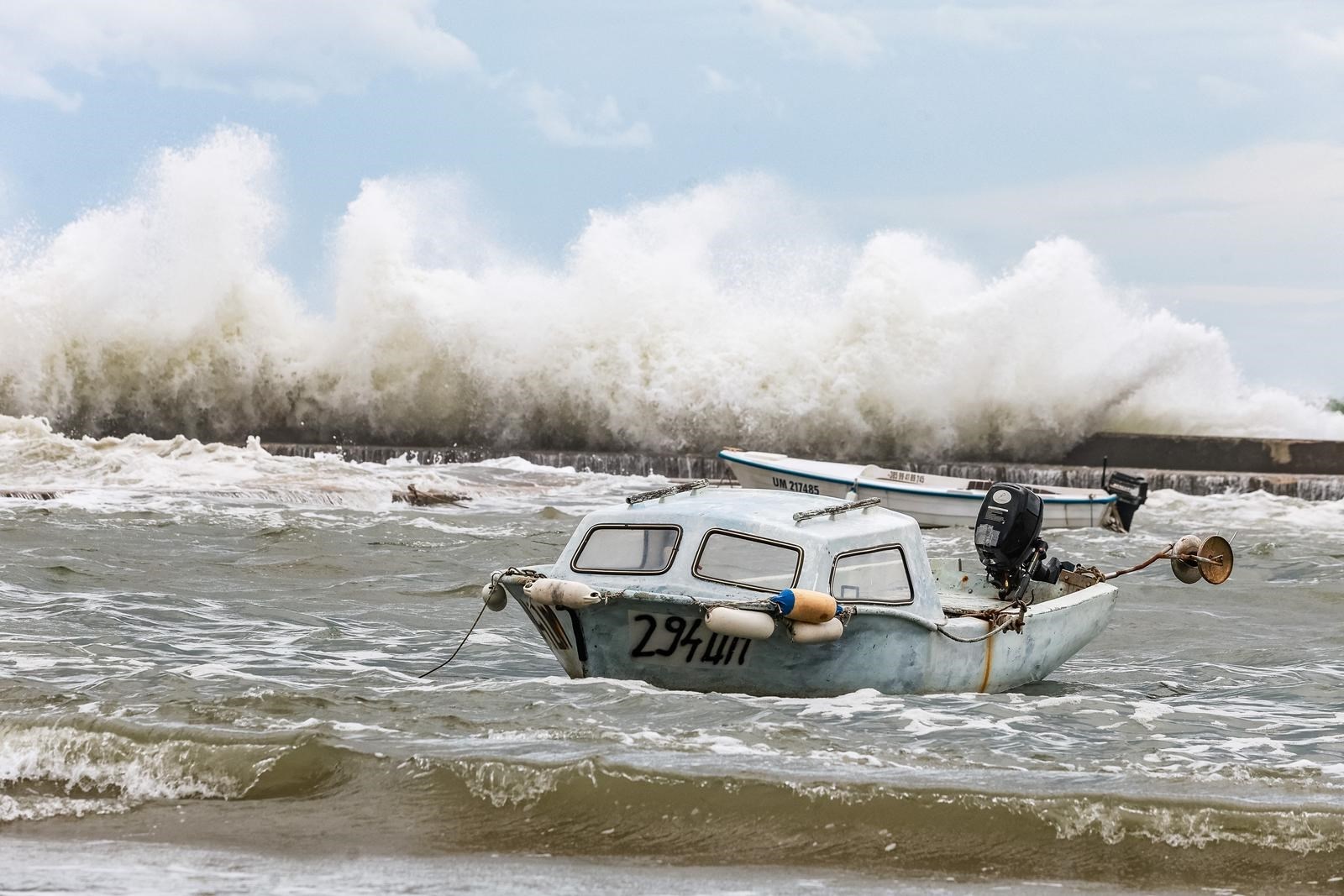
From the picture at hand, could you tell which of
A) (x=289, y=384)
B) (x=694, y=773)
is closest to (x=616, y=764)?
(x=694, y=773)

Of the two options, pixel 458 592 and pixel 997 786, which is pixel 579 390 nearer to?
pixel 458 592

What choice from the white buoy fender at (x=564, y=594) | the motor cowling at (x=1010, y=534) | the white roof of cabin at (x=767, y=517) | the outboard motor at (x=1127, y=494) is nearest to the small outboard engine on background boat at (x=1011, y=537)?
the motor cowling at (x=1010, y=534)

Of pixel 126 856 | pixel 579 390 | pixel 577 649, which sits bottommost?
pixel 126 856

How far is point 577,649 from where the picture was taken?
857cm

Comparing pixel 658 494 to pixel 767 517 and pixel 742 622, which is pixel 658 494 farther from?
pixel 742 622

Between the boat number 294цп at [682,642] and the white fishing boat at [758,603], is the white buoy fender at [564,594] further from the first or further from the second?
the boat number 294цп at [682,642]

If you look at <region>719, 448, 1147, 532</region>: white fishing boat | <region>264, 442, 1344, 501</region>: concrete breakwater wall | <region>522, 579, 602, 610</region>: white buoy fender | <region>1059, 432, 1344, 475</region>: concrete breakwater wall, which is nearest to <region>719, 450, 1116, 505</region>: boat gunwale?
<region>719, 448, 1147, 532</region>: white fishing boat

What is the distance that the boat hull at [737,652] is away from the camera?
8.22m

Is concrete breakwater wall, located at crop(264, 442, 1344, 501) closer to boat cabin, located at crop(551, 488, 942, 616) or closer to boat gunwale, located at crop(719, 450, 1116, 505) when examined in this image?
boat gunwale, located at crop(719, 450, 1116, 505)

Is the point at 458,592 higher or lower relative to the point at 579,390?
lower

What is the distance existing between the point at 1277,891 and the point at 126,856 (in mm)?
4255

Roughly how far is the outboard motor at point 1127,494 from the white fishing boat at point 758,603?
1279 centimetres

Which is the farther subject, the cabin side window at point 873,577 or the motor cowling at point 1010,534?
the motor cowling at point 1010,534

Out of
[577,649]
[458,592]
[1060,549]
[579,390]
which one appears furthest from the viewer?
[579,390]
